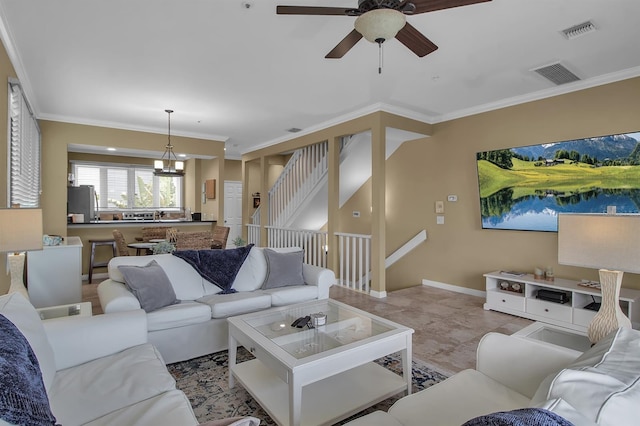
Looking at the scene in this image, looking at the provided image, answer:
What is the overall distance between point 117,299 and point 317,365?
5.70 feet

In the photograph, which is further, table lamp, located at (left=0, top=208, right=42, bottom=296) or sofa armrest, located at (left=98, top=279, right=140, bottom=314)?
sofa armrest, located at (left=98, top=279, right=140, bottom=314)

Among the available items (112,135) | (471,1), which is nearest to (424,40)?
(471,1)

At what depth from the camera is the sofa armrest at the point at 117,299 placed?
8.63 feet

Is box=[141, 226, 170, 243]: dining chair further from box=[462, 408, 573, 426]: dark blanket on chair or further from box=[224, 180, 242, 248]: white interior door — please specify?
box=[462, 408, 573, 426]: dark blanket on chair

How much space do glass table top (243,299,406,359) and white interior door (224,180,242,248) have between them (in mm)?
7352

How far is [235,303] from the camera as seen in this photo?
3.18 metres

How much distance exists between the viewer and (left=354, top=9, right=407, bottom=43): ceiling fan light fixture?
1.95 metres

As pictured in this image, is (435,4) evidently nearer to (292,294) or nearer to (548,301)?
(292,294)

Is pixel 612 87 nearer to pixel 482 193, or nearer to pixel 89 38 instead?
pixel 482 193

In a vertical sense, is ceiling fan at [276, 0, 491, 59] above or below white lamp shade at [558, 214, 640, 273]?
above

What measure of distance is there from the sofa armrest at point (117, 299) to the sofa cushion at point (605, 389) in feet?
8.88

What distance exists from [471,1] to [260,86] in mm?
2795

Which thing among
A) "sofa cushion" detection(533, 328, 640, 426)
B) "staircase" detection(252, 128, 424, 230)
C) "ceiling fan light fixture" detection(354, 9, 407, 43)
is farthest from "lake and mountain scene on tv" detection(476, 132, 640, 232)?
"sofa cushion" detection(533, 328, 640, 426)

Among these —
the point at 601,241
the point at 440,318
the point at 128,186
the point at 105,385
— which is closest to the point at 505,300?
the point at 440,318
